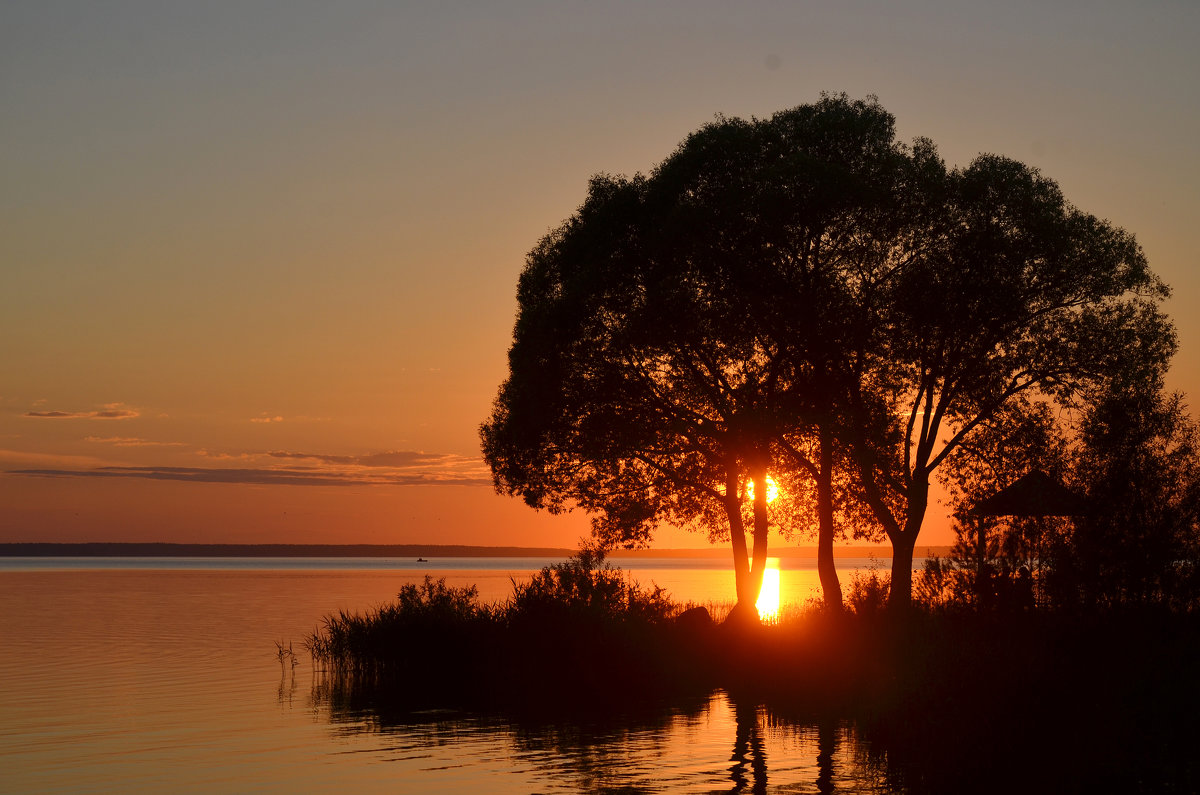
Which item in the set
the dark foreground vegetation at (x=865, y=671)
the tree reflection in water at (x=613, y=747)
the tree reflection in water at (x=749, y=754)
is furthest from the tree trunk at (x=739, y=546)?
the tree reflection in water at (x=749, y=754)

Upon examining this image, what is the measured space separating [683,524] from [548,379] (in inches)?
405

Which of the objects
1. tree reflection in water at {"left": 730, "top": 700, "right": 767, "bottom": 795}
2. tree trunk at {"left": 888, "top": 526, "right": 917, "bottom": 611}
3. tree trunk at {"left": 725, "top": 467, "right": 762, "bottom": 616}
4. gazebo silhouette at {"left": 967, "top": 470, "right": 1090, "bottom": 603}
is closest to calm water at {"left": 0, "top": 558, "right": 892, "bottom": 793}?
tree reflection in water at {"left": 730, "top": 700, "right": 767, "bottom": 795}

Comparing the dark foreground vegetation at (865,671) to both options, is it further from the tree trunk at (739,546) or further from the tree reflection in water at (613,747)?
the tree trunk at (739,546)

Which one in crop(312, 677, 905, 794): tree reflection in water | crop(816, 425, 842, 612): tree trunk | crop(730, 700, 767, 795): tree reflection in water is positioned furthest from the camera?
crop(816, 425, 842, 612): tree trunk

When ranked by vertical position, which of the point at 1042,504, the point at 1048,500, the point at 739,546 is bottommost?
the point at 739,546

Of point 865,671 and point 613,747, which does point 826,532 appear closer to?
point 865,671

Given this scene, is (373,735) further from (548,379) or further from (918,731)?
(548,379)

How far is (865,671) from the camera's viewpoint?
104 ft

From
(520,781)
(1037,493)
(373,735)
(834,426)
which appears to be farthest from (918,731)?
(834,426)

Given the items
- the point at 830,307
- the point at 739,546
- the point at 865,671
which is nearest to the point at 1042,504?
the point at 865,671

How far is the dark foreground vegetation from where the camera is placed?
68.0ft

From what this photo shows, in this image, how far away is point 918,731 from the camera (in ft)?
73.6

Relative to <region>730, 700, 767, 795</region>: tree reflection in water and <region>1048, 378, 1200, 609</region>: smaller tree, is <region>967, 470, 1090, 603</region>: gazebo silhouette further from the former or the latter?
<region>730, 700, 767, 795</region>: tree reflection in water

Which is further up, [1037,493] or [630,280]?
[630,280]
